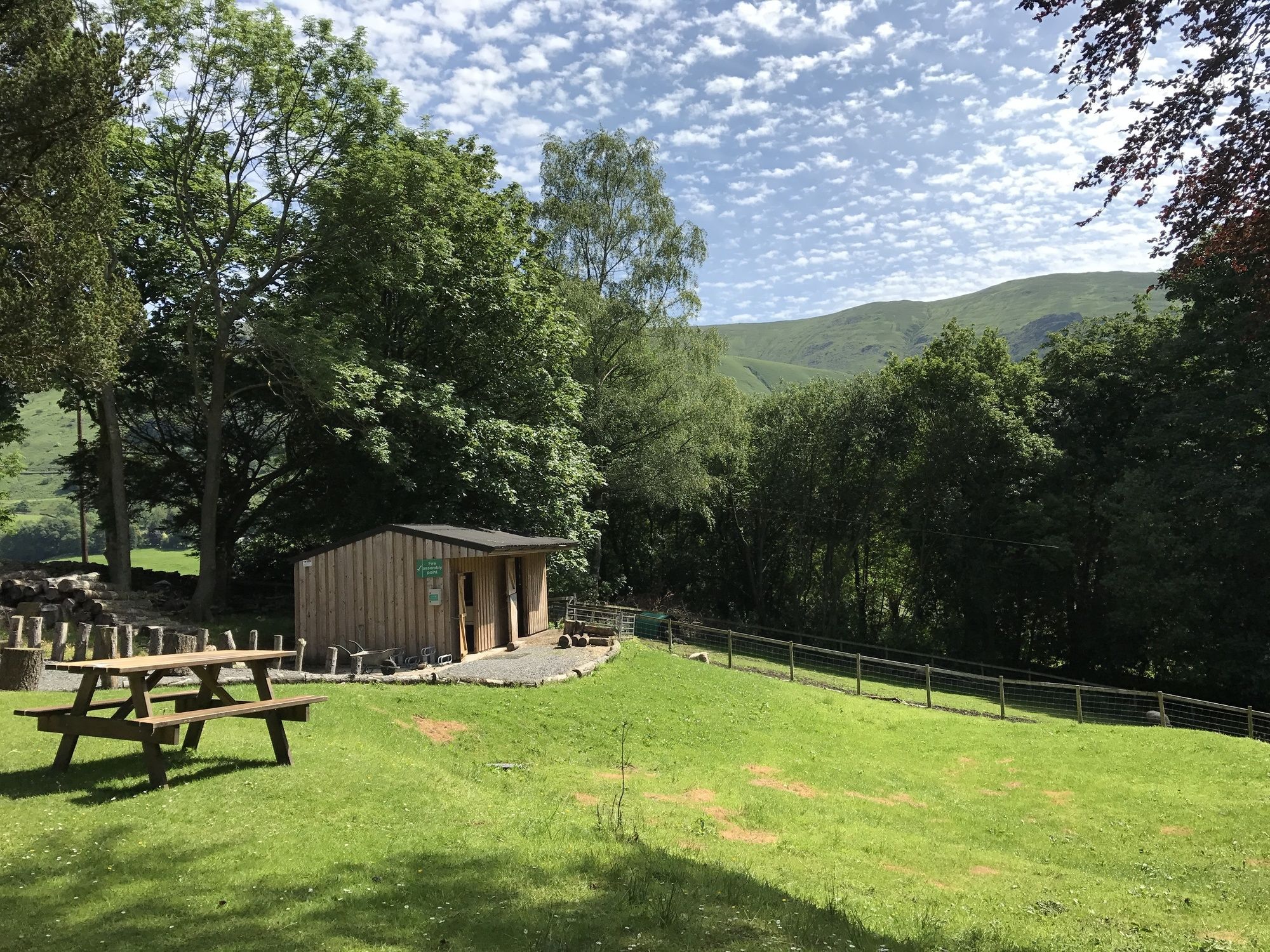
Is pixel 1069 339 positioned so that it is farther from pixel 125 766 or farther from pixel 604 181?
pixel 125 766

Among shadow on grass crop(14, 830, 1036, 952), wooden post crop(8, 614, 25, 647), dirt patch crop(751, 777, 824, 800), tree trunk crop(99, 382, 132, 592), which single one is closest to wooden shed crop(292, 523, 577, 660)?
wooden post crop(8, 614, 25, 647)

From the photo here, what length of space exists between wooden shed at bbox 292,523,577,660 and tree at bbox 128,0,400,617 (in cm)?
572

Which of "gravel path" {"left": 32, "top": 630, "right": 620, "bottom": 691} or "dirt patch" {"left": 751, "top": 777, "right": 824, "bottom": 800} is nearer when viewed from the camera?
"dirt patch" {"left": 751, "top": 777, "right": 824, "bottom": 800}

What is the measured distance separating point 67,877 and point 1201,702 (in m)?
23.6

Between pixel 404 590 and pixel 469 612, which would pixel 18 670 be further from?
pixel 469 612

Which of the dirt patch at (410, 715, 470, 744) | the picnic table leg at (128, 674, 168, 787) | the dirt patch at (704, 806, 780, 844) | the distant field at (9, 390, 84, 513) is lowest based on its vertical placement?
the dirt patch at (704, 806, 780, 844)

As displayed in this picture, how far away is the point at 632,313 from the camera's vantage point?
114ft

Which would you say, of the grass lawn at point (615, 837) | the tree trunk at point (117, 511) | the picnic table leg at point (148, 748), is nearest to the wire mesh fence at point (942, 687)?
the grass lawn at point (615, 837)

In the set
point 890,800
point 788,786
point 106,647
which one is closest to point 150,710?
point 106,647

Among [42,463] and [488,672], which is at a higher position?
[42,463]

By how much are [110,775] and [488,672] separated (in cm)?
942

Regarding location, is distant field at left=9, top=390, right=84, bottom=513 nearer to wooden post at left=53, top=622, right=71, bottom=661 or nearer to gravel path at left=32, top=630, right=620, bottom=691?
gravel path at left=32, top=630, right=620, bottom=691

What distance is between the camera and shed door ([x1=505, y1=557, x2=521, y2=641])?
2111 cm

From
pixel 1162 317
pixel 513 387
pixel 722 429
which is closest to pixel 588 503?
pixel 722 429
